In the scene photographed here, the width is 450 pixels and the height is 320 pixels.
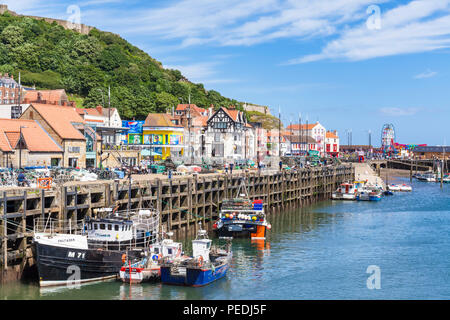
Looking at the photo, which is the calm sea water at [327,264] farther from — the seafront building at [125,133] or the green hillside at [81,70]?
the green hillside at [81,70]

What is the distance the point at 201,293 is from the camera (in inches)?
1428

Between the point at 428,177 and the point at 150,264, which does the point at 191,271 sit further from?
the point at 428,177

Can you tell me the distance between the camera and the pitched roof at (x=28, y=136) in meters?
56.9

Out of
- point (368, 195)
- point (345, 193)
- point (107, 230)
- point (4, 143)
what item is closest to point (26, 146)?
point (4, 143)

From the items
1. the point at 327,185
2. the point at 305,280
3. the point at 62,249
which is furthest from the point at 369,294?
the point at 327,185

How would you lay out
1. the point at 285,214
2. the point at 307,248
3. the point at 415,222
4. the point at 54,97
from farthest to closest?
the point at 54,97 < the point at 285,214 < the point at 415,222 < the point at 307,248

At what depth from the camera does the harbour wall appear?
38.4 meters

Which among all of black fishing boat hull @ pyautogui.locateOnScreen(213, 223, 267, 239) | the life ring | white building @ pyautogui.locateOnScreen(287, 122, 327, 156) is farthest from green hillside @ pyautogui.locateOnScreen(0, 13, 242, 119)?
the life ring

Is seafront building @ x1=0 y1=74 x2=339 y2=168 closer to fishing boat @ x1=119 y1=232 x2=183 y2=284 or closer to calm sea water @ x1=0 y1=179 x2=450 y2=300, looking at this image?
calm sea water @ x1=0 y1=179 x2=450 y2=300

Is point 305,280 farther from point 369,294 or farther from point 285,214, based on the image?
point 285,214

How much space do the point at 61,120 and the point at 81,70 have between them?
103 m

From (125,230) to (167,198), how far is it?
54.5 ft

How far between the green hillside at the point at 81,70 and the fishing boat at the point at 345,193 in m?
62.1

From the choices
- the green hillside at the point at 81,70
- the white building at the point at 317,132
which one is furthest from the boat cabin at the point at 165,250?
the white building at the point at 317,132
